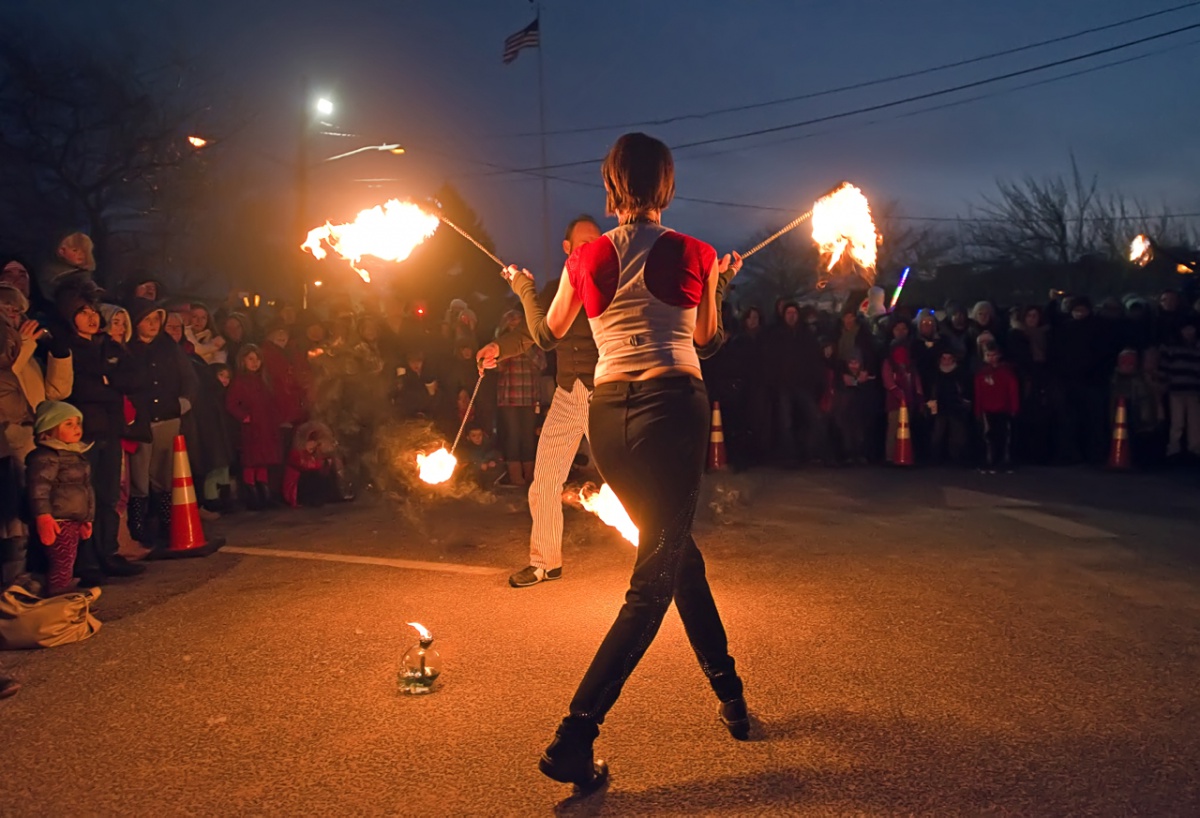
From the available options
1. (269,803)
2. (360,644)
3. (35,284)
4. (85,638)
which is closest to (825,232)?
(360,644)

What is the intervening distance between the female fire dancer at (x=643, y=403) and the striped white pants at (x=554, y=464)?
2.25 metres

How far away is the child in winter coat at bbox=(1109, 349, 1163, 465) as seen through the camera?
12.0m

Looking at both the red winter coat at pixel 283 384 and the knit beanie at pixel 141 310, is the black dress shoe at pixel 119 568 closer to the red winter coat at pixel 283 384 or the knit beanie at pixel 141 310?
the knit beanie at pixel 141 310

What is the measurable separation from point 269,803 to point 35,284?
20.1ft

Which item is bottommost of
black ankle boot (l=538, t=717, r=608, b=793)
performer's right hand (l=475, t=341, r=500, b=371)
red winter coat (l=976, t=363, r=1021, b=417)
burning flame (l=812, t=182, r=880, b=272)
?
black ankle boot (l=538, t=717, r=608, b=793)

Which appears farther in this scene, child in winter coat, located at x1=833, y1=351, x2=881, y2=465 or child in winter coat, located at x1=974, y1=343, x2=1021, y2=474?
child in winter coat, located at x1=833, y1=351, x2=881, y2=465

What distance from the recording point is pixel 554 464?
598 centimetres

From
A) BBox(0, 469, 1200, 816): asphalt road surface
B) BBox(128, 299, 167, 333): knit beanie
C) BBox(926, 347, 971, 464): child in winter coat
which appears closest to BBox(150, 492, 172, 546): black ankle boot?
BBox(0, 469, 1200, 816): asphalt road surface

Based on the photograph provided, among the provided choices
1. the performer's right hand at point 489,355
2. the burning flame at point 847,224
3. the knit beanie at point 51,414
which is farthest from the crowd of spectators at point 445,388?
the burning flame at point 847,224

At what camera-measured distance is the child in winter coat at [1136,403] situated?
472 inches

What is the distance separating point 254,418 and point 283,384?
1.67ft

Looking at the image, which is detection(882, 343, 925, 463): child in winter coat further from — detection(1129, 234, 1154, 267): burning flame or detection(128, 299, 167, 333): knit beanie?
detection(128, 299, 167, 333): knit beanie

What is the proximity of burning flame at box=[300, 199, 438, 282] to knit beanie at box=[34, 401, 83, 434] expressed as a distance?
204 centimetres

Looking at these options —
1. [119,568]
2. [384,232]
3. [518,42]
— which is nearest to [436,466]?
[384,232]
